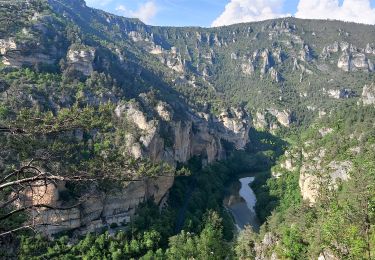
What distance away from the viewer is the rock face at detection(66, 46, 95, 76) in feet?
244

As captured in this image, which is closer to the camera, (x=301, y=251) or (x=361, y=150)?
(x=301, y=251)

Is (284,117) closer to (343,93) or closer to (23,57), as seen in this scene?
(343,93)

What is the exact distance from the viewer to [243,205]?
7381 centimetres

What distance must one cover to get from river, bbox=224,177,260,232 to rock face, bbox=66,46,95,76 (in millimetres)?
32809

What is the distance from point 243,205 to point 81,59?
123 ft

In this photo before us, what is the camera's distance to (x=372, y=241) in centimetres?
2256

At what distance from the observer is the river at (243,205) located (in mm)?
65125

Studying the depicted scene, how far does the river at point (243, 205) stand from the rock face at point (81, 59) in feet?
108

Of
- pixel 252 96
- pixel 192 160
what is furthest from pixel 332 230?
pixel 252 96

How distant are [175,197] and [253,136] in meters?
75.8

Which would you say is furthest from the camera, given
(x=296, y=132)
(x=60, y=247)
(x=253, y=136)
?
(x=296, y=132)

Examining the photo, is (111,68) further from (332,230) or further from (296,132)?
(296,132)

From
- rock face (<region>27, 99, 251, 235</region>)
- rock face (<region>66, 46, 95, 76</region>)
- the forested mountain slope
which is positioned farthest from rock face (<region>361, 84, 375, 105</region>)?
rock face (<region>66, 46, 95, 76</region>)

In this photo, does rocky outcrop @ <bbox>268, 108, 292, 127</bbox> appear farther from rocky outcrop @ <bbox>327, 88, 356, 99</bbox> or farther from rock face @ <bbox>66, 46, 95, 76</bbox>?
rock face @ <bbox>66, 46, 95, 76</bbox>
